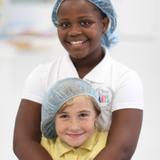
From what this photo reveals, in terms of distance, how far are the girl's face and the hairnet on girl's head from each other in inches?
0.5

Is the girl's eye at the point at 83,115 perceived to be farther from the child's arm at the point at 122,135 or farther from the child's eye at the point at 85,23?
the child's eye at the point at 85,23

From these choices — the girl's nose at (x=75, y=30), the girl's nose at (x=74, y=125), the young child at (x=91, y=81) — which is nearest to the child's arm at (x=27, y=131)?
the young child at (x=91, y=81)

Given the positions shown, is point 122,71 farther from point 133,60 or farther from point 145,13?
point 145,13

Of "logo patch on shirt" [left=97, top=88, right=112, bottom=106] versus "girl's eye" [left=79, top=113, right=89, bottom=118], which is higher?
"logo patch on shirt" [left=97, top=88, right=112, bottom=106]

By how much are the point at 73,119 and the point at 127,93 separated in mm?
156

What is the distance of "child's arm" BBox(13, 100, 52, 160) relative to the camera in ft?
3.99

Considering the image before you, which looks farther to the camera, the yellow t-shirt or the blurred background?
the blurred background

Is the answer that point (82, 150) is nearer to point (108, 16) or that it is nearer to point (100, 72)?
point (100, 72)

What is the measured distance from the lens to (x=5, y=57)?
14.5 feet

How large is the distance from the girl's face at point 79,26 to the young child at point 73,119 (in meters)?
0.10

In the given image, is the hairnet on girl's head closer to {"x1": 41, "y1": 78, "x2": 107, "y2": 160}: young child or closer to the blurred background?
{"x1": 41, "y1": 78, "x2": 107, "y2": 160}: young child

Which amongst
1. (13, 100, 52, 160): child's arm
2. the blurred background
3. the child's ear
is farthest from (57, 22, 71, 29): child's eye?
the blurred background

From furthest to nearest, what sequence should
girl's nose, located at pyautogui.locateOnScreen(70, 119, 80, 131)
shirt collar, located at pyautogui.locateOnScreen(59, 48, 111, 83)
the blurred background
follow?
the blurred background, shirt collar, located at pyautogui.locateOnScreen(59, 48, 111, 83), girl's nose, located at pyautogui.locateOnScreen(70, 119, 80, 131)

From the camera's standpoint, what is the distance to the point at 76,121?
3.77ft
